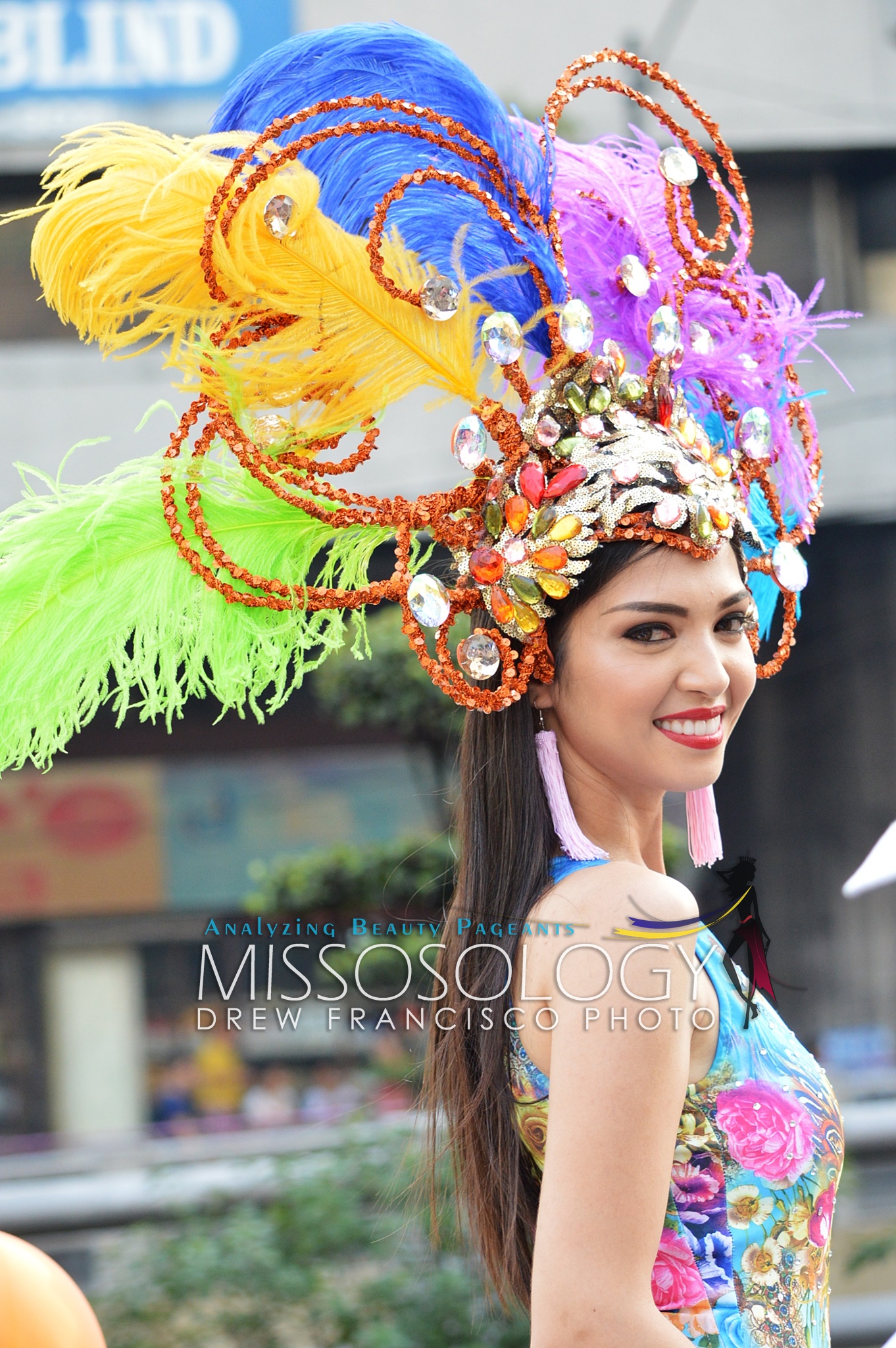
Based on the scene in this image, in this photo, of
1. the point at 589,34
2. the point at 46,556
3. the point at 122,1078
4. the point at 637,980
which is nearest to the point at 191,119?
the point at 589,34

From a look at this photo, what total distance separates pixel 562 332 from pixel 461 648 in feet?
1.31

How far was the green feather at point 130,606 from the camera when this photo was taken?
65.6 inches

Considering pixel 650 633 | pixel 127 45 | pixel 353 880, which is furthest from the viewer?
pixel 127 45

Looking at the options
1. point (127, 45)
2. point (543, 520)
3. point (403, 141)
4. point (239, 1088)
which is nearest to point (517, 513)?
point (543, 520)

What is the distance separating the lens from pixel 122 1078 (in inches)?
311

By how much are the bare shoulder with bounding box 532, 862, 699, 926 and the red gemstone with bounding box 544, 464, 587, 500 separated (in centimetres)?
44

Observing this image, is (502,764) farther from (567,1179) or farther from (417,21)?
(417,21)

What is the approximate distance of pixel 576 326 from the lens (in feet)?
5.17

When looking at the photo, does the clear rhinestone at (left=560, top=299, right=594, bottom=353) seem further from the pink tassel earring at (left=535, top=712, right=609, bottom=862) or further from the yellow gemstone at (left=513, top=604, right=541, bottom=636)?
the pink tassel earring at (left=535, top=712, right=609, bottom=862)

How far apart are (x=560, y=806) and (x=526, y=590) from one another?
Result: 0.87 feet

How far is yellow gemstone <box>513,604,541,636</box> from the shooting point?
156 centimetres

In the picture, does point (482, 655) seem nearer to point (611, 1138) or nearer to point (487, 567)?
point (487, 567)

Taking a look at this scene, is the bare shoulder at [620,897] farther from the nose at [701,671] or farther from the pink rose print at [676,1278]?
the pink rose print at [676,1278]

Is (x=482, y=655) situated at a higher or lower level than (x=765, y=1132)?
higher
